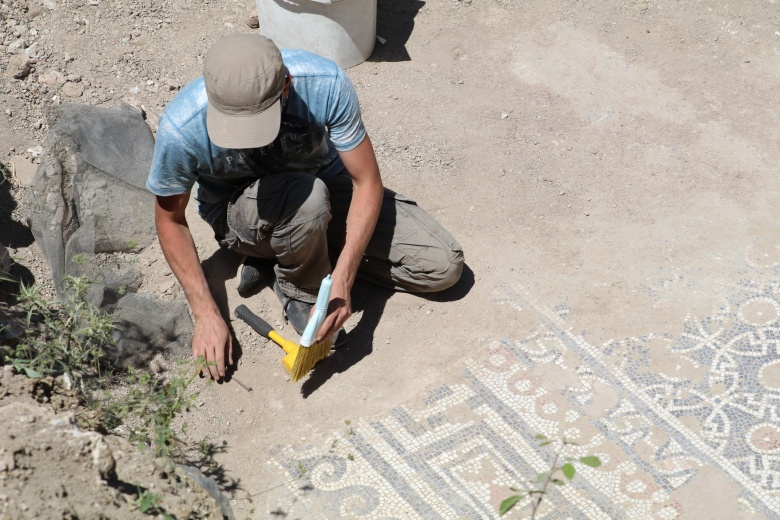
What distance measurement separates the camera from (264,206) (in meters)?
2.81

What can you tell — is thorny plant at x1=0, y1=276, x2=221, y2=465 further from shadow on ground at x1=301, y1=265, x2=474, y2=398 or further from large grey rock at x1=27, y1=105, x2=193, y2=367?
shadow on ground at x1=301, y1=265, x2=474, y2=398

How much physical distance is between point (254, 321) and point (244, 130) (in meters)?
0.79

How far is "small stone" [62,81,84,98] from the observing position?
154 inches

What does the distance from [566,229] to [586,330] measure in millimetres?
556

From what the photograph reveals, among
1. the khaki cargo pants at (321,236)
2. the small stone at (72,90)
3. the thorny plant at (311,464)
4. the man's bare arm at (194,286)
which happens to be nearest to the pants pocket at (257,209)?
the khaki cargo pants at (321,236)

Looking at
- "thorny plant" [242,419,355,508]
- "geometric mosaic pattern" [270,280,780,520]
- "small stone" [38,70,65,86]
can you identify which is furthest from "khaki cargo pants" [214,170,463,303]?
"small stone" [38,70,65,86]

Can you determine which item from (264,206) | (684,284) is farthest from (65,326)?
(684,284)

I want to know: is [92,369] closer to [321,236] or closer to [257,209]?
[257,209]

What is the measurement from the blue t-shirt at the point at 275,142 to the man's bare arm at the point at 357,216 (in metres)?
0.06

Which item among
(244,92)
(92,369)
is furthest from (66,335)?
(244,92)

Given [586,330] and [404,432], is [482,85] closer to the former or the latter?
[586,330]

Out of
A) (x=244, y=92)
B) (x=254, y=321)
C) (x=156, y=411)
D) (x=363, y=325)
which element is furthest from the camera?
(x=363, y=325)

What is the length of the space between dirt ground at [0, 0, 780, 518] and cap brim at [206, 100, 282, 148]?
32.6 inches

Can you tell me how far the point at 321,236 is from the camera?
286cm
